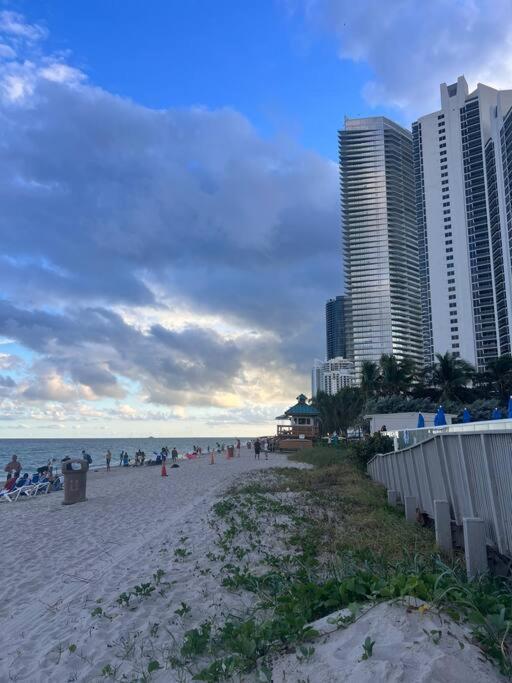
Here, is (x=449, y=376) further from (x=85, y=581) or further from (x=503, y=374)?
(x=85, y=581)

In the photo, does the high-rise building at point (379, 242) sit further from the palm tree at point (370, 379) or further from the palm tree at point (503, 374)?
the palm tree at point (370, 379)

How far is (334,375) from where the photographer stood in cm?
15925

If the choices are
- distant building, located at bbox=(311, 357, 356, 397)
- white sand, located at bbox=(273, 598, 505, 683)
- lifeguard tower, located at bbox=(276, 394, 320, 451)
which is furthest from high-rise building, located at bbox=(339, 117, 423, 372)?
white sand, located at bbox=(273, 598, 505, 683)

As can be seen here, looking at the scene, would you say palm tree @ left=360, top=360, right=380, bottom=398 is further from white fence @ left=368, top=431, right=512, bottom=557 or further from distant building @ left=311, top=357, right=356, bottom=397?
distant building @ left=311, top=357, right=356, bottom=397

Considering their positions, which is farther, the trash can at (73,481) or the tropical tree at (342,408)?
the tropical tree at (342,408)

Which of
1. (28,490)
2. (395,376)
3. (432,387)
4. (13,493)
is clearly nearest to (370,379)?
(395,376)

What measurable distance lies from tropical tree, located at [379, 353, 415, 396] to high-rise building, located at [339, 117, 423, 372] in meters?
85.6

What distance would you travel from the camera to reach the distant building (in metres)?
155

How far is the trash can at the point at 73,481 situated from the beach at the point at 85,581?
2.11m

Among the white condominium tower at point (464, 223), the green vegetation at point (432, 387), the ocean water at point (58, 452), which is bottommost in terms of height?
the ocean water at point (58, 452)

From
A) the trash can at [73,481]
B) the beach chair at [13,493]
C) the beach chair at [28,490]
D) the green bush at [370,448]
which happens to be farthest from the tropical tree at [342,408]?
the trash can at [73,481]

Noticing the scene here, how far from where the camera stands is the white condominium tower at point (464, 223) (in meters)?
101

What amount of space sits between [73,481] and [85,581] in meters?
10.1

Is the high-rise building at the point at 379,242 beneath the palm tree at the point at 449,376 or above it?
above
